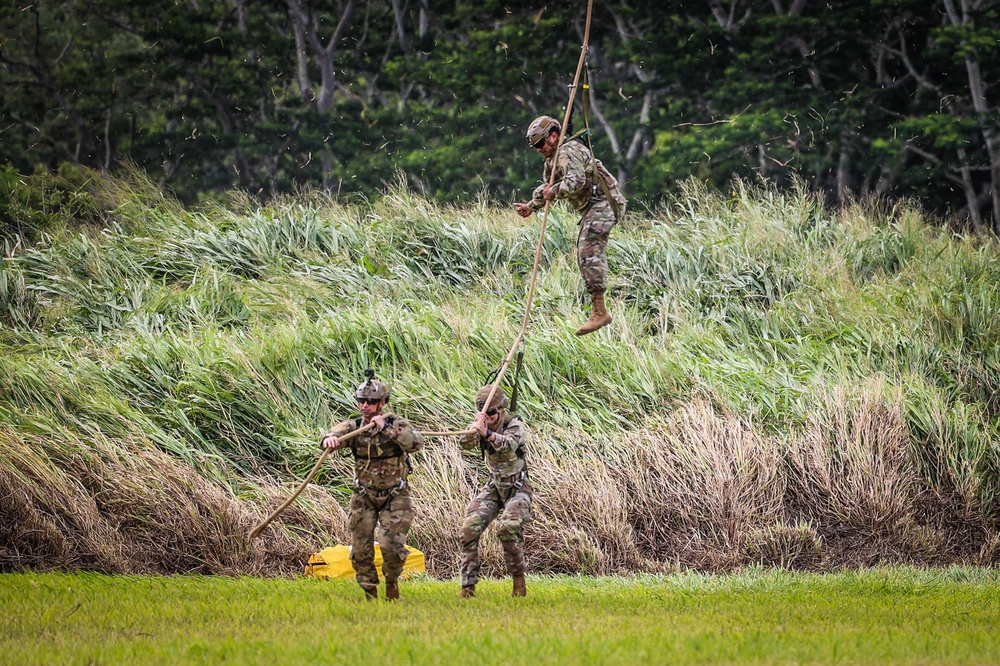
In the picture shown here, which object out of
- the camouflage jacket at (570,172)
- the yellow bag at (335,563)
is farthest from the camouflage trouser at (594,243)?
the yellow bag at (335,563)

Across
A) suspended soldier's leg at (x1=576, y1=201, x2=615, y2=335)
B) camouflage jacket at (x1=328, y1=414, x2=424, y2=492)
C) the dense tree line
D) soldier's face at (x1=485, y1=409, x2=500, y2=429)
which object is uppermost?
the dense tree line

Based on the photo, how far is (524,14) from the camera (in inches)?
1168

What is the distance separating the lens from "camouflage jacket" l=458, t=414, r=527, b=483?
949cm

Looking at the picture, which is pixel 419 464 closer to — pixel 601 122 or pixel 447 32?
pixel 601 122

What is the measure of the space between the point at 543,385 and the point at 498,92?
1602 centimetres

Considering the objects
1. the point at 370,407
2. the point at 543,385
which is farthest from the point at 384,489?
the point at 543,385

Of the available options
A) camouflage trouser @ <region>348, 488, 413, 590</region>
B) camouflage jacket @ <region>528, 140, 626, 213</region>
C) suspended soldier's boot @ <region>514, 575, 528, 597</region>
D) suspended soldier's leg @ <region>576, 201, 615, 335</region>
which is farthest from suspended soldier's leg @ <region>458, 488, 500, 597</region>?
camouflage jacket @ <region>528, 140, 626, 213</region>

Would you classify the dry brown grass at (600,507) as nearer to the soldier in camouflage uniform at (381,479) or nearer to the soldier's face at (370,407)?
the soldier in camouflage uniform at (381,479)

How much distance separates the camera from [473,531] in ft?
31.2

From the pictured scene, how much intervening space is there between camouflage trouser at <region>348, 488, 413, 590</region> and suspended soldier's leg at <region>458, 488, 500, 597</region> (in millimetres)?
518

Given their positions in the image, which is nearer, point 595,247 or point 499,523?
point 499,523

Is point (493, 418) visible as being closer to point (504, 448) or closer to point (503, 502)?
point (504, 448)

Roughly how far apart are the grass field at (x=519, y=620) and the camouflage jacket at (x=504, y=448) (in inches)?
40.3

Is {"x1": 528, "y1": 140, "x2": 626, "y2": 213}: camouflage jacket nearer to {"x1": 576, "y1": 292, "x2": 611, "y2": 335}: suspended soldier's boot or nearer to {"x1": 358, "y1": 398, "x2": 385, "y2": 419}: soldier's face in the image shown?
{"x1": 576, "y1": 292, "x2": 611, "y2": 335}: suspended soldier's boot
